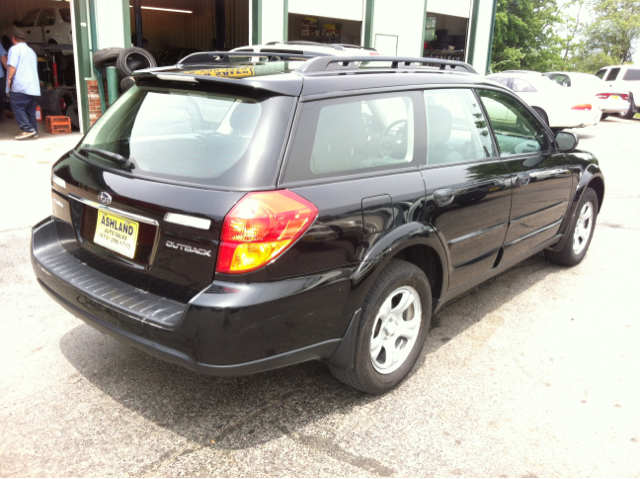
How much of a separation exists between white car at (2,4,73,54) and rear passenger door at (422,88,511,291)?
583 inches

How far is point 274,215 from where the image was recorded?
7.82ft

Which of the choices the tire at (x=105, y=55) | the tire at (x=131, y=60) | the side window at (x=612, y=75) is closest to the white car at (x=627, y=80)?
the side window at (x=612, y=75)

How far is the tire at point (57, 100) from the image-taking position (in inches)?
476

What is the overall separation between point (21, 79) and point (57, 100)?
167 cm

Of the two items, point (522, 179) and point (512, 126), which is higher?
point (512, 126)

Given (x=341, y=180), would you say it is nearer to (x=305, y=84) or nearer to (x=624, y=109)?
(x=305, y=84)

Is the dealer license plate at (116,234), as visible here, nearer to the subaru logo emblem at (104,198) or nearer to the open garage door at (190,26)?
the subaru logo emblem at (104,198)

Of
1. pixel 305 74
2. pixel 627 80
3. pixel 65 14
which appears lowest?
pixel 627 80

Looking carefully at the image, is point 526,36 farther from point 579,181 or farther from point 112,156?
point 112,156

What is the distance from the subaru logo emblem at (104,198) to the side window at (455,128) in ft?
5.52

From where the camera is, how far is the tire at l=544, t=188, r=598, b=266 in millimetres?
4949

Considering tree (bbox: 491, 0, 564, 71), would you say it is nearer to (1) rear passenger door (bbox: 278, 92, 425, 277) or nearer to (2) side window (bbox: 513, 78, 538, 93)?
(2) side window (bbox: 513, 78, 538, 93)

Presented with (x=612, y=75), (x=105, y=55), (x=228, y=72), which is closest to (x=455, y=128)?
(x=228, y=72)

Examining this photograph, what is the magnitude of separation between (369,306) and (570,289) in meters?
2.68
